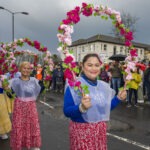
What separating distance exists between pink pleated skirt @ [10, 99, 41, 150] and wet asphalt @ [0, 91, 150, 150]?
0.45 m

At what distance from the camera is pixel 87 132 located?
3.49 metres

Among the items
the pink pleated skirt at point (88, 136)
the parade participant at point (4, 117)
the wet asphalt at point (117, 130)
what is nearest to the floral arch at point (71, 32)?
the pink pleated skirt at point (88, 136)

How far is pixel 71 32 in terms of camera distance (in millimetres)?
3367

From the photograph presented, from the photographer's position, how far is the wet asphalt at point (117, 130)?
6402 millimetres

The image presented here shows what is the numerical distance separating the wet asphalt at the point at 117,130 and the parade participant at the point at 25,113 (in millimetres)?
484

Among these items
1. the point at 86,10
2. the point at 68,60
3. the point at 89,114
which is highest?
the point at 86,10

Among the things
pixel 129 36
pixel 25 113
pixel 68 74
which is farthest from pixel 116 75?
pixel 68 74

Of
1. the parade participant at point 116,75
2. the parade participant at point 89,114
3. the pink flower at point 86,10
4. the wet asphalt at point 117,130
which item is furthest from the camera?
the parade participant at point 116,75

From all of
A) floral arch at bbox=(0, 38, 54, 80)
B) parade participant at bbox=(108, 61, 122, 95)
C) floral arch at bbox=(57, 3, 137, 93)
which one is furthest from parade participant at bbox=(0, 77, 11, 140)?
parade participant at bbox=(108, 61, 122, 95)

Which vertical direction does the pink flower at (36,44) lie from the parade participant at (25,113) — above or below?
above

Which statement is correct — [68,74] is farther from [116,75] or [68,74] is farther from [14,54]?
[116,75]

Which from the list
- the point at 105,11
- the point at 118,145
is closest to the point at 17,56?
the point at 118,145

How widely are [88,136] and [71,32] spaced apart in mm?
1186

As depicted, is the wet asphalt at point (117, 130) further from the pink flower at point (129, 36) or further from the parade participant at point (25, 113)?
the pink flower at point (129, 36)
